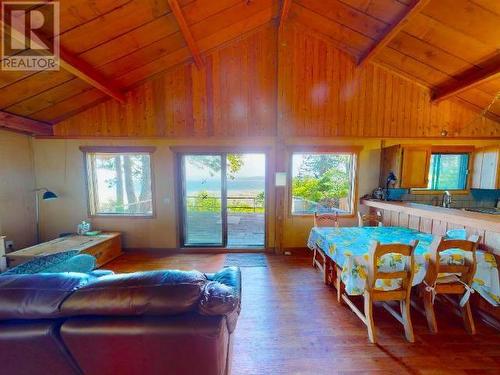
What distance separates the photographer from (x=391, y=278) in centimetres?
193

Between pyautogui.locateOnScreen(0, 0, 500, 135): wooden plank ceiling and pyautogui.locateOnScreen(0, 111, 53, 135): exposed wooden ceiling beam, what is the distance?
83 mm

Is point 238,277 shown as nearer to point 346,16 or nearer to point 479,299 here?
point 479,299

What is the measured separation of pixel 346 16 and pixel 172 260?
4.89 m

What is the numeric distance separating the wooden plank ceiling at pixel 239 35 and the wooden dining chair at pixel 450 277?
2.66 m

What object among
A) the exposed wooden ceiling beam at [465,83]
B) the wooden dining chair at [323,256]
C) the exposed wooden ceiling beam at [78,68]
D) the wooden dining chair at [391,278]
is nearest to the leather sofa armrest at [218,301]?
the wooden dining chair at [391,278]

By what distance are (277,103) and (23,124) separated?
435cm

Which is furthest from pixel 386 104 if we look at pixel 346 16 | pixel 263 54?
pixel 263 54

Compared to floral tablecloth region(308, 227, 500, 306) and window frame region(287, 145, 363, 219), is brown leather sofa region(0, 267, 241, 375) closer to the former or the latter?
floral tablecloth region(308, 227, 500, 306)

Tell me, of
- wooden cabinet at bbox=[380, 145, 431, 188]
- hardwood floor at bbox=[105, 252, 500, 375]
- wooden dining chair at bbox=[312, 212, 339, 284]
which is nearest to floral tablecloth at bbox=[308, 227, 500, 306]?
hardwood floor at bbox=[105, 252, 500, 375]

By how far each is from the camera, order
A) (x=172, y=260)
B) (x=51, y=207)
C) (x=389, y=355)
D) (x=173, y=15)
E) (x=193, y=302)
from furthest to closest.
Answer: (x=51, y=207) → (x=172, y=260) → (x=173, y=15) → (x=389, y=355) → (x=193, y=302)

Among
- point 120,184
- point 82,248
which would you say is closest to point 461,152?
point 120,184

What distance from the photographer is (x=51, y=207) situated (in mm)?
4309

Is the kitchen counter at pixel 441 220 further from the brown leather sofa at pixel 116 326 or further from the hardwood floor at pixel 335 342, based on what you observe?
the brown leather sofa at pixel 116 326

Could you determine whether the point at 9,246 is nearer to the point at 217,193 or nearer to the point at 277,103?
the point at 217,193
